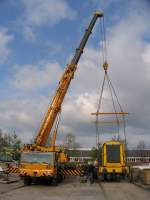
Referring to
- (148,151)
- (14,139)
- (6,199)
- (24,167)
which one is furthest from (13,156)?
(148,151)

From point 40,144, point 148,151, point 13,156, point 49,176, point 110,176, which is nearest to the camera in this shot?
point 49,176

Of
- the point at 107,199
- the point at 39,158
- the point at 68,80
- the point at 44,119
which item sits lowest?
the point at 107,199

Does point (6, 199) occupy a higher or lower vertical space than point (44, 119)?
lower

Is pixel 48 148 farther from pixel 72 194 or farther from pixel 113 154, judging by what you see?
pixel 72 194

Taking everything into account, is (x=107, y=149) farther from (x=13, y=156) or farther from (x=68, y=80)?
(x=13, y=156)

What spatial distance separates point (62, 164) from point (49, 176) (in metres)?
4.54

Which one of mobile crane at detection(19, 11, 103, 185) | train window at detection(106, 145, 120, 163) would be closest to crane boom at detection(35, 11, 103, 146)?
mobile crane at detection(19, 11, 103, 185)

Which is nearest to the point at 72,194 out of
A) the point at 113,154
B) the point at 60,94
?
the point at 60,94

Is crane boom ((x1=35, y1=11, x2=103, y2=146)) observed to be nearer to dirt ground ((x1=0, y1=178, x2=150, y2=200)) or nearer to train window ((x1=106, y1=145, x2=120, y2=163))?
dirt ground ((x1=0, y1=178, x2=150, y2=200))

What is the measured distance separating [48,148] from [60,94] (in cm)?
419

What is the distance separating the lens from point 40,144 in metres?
28.3

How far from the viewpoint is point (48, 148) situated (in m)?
28.0

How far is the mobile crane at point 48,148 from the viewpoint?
2588cm

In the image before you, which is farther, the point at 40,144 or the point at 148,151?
the point at 148,151
